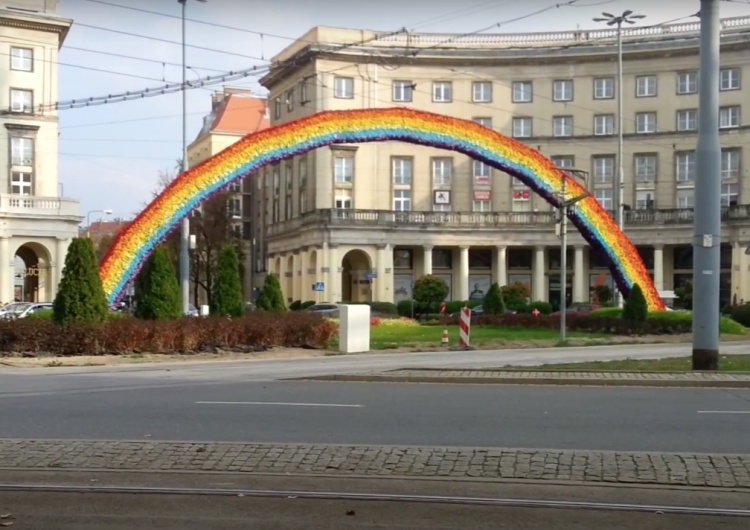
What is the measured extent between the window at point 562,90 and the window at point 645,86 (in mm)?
5550

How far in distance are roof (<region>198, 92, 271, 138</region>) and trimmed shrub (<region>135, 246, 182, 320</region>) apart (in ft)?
279

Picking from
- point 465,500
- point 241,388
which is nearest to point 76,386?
point 241,388

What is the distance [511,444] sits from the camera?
35.2ft

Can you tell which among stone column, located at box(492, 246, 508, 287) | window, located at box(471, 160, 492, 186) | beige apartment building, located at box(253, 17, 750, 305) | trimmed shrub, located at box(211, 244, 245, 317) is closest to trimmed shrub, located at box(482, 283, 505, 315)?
trimmed shrub, located at box(211, 244, 245, 317)

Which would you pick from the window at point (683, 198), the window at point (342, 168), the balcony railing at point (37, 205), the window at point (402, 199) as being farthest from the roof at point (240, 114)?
the balcony railing at point (37, 205)

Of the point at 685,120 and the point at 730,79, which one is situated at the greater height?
the point at 730,79

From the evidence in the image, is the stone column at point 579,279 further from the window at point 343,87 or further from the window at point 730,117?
the window at point 343,87

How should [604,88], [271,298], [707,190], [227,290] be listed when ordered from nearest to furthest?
[707,190], [227,290], [271,298], [604,88]

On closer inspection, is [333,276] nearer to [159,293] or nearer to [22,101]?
[22,101]

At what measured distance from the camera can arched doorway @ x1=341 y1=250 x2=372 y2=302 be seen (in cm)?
8106

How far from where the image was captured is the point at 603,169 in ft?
266

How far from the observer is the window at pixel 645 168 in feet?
264

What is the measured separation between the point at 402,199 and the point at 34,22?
3400 cm

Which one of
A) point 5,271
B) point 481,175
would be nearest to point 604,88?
point 481,175
